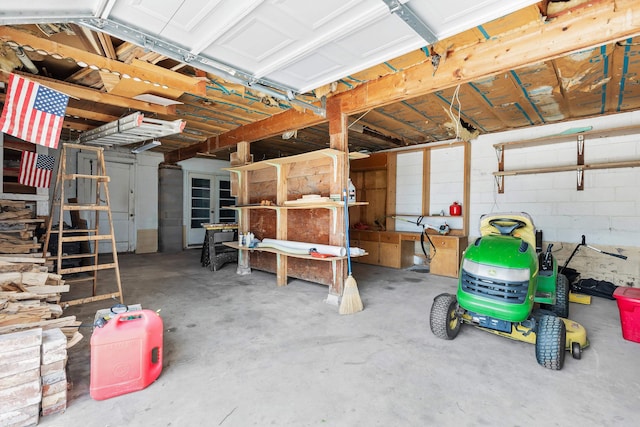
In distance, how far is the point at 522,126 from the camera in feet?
17.3

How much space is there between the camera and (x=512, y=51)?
2.57 metres

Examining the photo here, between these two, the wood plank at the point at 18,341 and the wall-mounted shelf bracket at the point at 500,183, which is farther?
the wall-mounted shelf bracket at the point at 500,183

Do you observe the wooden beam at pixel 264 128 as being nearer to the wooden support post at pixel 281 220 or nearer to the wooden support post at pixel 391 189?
the wooden support post at pixel 281 220

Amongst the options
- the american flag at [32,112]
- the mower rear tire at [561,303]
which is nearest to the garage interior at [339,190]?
the mower rear tire at [561,303]

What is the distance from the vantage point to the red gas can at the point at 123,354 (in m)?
1.81

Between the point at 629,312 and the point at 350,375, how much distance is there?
260cm

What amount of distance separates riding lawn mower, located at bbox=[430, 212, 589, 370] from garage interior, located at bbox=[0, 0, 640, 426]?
0.15 m

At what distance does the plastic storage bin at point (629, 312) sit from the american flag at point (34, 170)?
7097 mm

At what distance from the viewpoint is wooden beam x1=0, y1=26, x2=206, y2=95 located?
8.00 feet

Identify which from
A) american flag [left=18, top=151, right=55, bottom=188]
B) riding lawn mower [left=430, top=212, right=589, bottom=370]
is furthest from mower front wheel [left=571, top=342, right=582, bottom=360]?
american flag [left=18, top=151, right=55, bottom=188]

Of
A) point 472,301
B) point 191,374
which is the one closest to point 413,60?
point 472,301

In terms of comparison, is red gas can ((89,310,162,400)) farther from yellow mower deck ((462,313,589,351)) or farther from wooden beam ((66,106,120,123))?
wooden beam ((66,106,120,123))

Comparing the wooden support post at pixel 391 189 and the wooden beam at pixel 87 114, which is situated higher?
the wooden beam at pixel 87 114

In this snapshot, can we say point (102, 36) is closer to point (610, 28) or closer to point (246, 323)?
point (246, 323)
